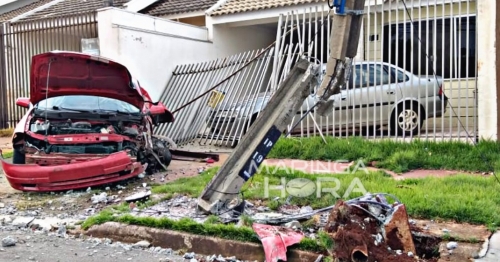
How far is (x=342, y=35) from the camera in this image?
5.02m

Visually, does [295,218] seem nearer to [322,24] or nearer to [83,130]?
[83,130]

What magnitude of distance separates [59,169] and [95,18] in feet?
19.2

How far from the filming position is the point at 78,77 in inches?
296

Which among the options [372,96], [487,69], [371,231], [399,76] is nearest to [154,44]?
[372,96]

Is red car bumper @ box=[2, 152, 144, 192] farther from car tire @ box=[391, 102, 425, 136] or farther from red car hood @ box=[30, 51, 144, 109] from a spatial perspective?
car tire @ box=[391, 102, 425, 136]

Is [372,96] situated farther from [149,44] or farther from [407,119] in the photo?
[149,44]

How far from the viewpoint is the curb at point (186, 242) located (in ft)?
14.9

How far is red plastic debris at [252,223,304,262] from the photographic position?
14.3 feet

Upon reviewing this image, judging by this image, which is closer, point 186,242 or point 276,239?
point 276,239

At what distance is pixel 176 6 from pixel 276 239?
11836 mm

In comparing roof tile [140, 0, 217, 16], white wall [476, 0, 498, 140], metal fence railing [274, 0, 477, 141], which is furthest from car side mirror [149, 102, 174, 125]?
roof tile [140, 0, 217, 16]

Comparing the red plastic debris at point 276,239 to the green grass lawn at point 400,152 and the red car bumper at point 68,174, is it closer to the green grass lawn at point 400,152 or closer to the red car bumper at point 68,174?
the red car bumper at point 68,174

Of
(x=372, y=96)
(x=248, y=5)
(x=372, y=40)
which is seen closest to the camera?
(x=372, y=96)

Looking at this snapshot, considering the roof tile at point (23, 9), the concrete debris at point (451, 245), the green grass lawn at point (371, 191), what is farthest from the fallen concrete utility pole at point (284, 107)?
the roof tile at point (23, 9)
